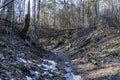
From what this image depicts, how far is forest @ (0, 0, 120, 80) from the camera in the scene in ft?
36.0

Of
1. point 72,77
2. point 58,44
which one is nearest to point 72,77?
point 72,77

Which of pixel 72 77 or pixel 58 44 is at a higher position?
pixel 72 77

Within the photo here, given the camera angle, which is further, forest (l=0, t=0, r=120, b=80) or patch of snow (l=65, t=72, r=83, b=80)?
patch of snow (l=65, t=72, r=83, b=80)

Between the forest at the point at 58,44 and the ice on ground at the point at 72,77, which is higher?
the forest at the point at 58,44

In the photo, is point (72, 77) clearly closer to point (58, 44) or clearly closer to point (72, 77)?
point (72, 77)

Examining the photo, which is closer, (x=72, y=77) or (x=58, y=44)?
(x=72, y=77)

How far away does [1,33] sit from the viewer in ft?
51.3

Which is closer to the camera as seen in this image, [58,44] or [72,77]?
[72,77]

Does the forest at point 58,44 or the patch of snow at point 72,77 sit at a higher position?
the forest at point 58,44

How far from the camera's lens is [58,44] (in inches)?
1412

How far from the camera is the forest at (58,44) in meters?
11.0

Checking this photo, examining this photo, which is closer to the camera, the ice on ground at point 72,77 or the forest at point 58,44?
the forest at point 58,44

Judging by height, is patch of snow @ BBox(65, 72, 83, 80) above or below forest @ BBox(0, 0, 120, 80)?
below

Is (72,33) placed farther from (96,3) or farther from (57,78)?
(57,78)
